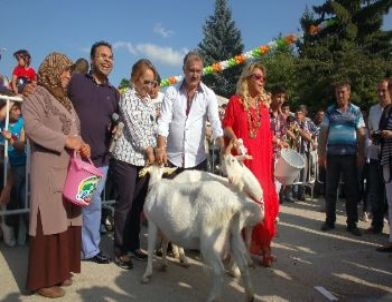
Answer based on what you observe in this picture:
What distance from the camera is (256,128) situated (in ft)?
16.5

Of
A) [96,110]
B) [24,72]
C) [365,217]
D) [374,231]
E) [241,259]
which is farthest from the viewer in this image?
[24,72]

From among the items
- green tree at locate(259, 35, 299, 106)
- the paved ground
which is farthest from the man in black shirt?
green tree at locate(259, 35, 299, 106)

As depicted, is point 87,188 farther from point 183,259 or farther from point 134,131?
point 183,259

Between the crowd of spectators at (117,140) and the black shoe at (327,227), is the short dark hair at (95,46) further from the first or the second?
the black shoe at (327,227)

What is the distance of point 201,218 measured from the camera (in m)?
3.94

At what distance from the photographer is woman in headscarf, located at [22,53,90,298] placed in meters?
4.05

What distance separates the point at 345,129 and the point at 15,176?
5.01m

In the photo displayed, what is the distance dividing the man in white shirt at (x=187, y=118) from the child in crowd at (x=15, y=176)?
2.00 meters

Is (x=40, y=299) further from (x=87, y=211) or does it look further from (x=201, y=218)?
(x=201, y=218)

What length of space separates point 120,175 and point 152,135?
600 millimetres

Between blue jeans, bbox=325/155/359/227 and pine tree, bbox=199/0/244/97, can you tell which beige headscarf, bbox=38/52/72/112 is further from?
pine tree, bbox=199/0/244/97

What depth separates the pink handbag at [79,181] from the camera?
13.3 ft

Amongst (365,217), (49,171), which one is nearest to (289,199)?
(365,217)

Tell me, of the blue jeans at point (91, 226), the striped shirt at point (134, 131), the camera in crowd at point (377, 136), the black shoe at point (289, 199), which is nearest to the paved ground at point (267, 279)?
the blue jeans at point (91, 226)
